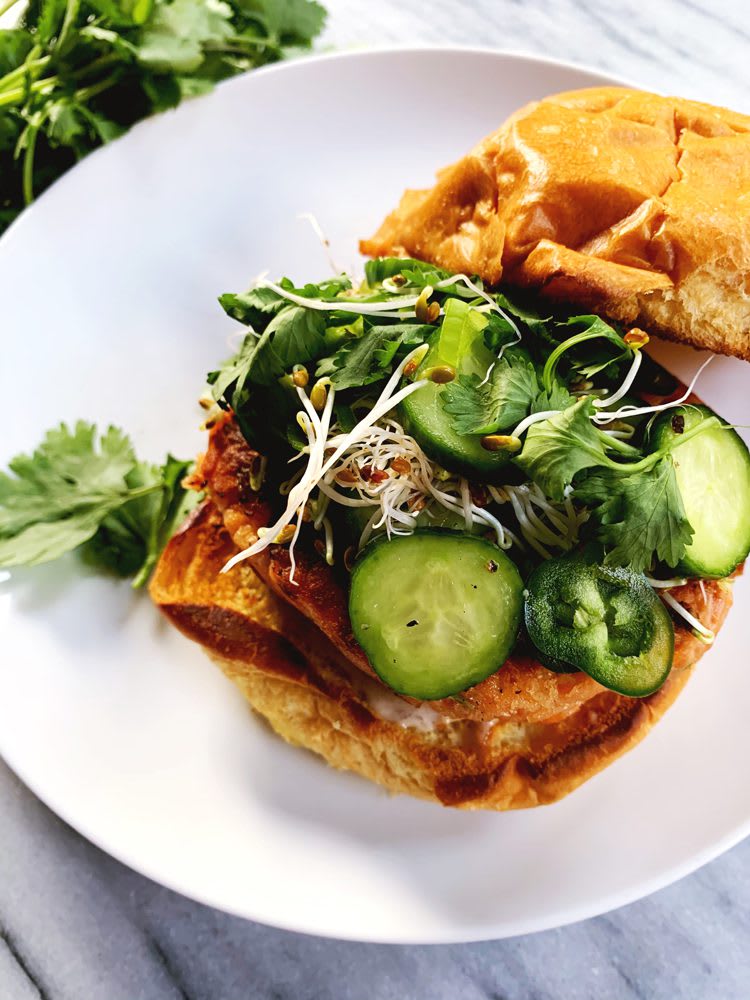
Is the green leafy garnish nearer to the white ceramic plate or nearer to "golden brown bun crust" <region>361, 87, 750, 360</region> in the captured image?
the white ceramic plate

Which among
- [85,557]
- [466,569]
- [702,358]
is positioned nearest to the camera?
[466,569]

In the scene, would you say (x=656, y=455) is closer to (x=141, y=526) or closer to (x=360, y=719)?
(x=360, y=719)

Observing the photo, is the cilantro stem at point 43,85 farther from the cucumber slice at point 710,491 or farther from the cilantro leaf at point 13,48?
the cucumber slice at point 710,491

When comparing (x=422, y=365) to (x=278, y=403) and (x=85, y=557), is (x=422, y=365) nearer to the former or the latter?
(x=278, y=403)

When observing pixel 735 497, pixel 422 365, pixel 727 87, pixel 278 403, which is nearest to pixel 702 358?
pixel 735 497

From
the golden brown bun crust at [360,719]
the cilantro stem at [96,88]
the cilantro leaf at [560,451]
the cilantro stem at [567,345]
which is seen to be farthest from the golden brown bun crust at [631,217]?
the cilantro stem at [96,88]

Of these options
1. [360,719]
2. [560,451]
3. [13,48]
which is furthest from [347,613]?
[13,48]
